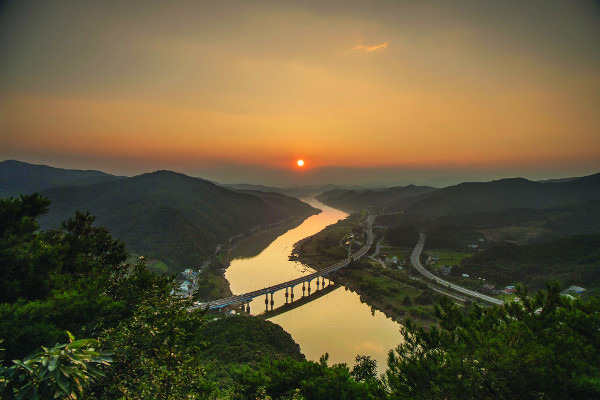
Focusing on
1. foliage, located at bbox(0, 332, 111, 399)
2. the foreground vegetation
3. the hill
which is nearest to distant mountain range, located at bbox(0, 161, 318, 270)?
the foreground vegetation

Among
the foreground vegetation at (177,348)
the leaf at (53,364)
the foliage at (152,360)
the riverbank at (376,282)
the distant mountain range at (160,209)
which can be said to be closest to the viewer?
the leaf at (53,364)

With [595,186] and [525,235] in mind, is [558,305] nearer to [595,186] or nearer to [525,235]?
[525,235]

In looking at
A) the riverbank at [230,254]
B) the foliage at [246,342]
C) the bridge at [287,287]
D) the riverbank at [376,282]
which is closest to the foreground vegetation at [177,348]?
the bridge at [287,287]

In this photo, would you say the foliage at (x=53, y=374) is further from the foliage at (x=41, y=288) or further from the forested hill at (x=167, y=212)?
the forested hill at (x=167, y=212)

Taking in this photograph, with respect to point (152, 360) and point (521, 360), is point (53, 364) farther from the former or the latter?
point (521, 360)

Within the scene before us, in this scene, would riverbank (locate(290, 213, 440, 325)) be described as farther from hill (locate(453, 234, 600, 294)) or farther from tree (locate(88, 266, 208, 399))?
tree (locate(88, 266, 208, 399))

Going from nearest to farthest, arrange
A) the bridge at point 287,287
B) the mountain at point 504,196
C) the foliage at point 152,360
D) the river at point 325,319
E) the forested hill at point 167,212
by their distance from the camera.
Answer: the foliage at point 152,360 → the river at point 325,319 → the bridge at point 287,287 → the forested hill at point 167,212 → the mountain at point 504,196
